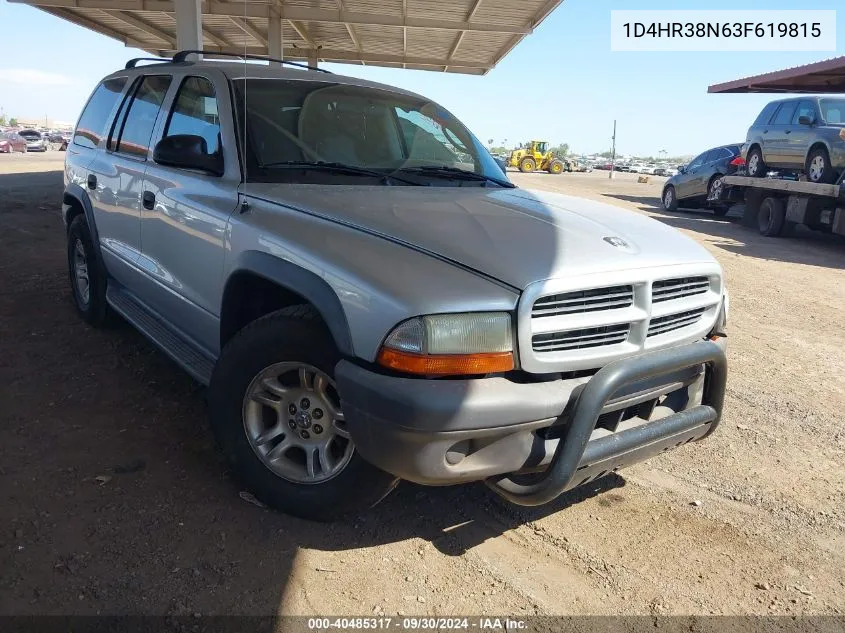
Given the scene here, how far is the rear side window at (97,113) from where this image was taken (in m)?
4.96

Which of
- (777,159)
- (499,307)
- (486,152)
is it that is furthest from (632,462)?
(777,159)

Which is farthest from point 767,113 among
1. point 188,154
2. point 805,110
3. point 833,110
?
point 188,154

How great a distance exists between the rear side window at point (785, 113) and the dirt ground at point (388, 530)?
11.2 m

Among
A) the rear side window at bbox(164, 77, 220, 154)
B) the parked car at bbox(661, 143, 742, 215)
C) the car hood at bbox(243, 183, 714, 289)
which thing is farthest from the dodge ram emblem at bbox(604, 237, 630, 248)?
the parked car at bbox(661, 143, 742, 215)

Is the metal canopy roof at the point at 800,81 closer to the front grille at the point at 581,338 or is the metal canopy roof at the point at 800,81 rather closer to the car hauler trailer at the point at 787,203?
the car hauler trailer at the point at 787,203

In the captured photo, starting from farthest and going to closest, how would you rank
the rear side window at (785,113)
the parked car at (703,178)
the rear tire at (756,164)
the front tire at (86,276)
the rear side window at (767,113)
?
1. the parked car at (703,178)
2. the rear tire at (756,164)
3. the rear side window at (767,113)
4. the rear side window at (785,113)
5. the front tire at (86,276)

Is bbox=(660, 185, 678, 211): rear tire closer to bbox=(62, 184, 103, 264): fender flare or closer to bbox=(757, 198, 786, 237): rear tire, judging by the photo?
bbox=(757, 198, 786, 237): rear tire

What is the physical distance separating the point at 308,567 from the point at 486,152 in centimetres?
278

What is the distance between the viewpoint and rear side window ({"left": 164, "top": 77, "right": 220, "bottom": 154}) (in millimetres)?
3479

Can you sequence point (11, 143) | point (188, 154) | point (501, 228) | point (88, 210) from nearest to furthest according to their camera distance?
point (501, 228) < point (188, 154) < point (88, 210) < point (11, 143)

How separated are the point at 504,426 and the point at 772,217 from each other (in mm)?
13284

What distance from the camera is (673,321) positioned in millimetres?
2834

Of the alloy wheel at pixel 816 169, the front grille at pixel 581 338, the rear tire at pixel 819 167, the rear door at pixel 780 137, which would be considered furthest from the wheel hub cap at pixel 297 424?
the rear door at pixel 780 137

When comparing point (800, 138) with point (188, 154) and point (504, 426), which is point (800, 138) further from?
point (504, 426)
